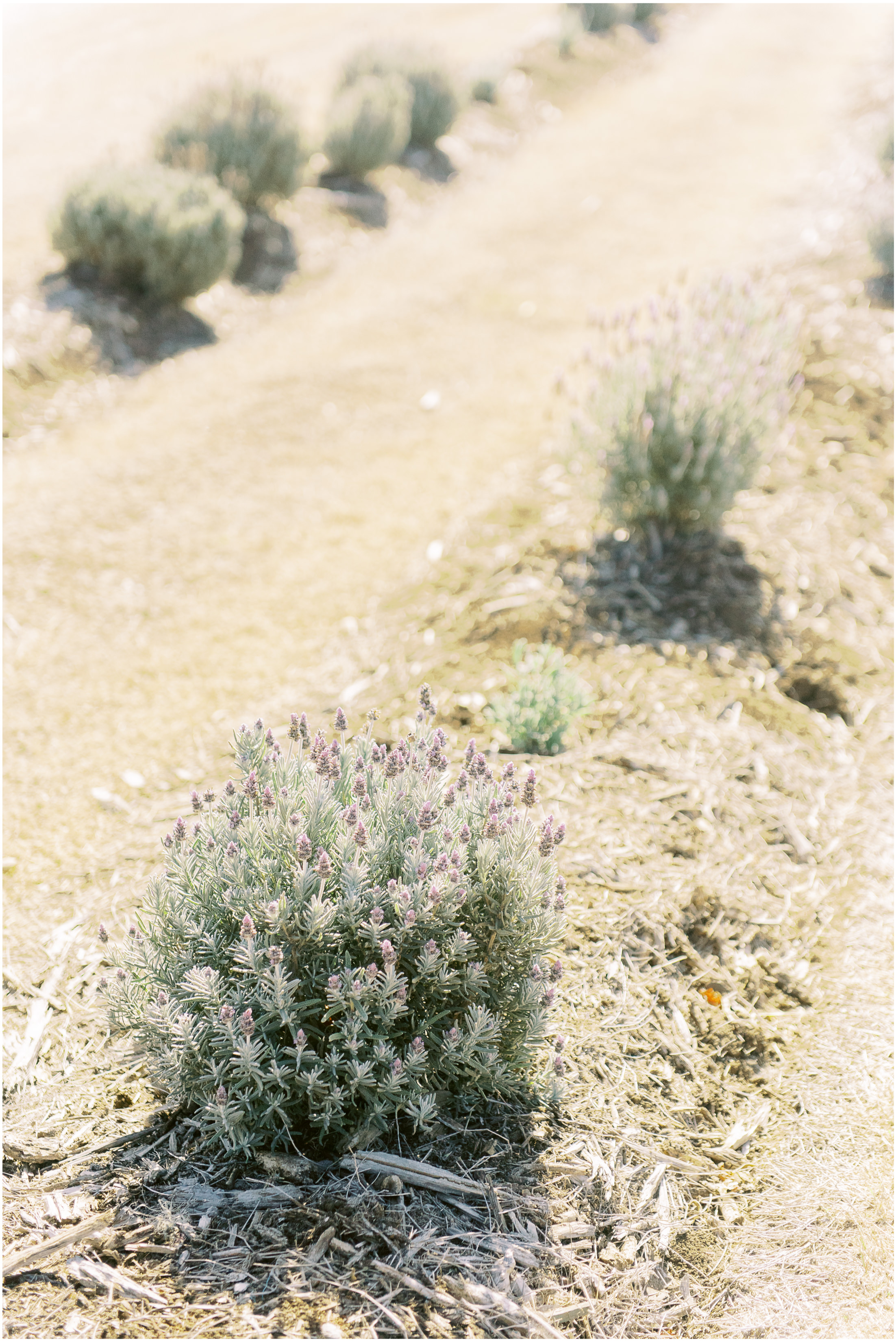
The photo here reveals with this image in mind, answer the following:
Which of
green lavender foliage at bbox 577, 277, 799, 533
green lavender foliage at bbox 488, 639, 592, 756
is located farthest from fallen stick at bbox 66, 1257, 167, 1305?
green lavender foliage at bbox 577, 277, 799, 533

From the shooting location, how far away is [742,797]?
3707 mm

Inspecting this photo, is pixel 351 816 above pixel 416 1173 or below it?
above

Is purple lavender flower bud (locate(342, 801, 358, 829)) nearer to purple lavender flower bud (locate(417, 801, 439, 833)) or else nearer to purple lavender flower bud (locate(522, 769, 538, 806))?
purple lavender flower bud (locate(417, 801, 439, 833))

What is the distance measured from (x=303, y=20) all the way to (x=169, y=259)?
1459 cm

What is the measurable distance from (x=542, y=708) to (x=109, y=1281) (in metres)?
2.28

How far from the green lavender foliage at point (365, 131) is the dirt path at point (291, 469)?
920 millimetres

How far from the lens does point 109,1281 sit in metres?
2.00

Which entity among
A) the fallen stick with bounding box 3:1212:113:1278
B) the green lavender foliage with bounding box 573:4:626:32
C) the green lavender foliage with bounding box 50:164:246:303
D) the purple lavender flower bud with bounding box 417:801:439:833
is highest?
the green lavender foliage with bounding box 573:4:626:32

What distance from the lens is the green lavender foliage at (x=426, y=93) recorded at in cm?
1180

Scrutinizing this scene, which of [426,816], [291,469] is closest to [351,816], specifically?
[426,816]

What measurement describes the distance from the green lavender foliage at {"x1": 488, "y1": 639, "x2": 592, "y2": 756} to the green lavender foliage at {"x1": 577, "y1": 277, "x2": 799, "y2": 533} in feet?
4.50

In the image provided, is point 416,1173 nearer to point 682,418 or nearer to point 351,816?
point 351,816

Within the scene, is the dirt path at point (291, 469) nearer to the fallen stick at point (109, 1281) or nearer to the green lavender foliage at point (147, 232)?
the green lavender foliage at point (147, 232)

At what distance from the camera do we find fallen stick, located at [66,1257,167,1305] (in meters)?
1.97
